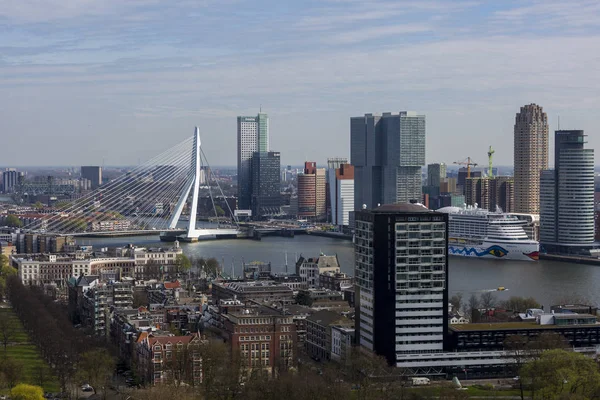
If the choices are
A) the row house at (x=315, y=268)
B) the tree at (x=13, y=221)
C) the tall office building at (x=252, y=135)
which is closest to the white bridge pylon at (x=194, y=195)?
the tree at (x=13, y=221)

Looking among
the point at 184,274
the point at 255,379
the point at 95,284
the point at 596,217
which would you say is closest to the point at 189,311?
the point at 95,284

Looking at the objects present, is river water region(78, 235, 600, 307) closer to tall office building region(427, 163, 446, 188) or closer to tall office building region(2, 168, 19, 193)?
tall office building region(427, 163, 446, 188)

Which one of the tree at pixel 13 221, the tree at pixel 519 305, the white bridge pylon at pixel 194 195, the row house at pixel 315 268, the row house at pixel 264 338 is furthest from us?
the tree at pixel 13 221

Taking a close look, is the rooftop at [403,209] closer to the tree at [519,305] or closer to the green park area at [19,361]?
the tree at [519,305]

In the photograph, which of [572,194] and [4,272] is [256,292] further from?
[572,194]

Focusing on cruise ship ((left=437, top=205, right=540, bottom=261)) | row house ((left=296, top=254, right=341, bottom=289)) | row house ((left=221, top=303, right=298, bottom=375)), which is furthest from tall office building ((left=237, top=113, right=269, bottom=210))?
row house ((left=221, top=303, right=298, bottom=375))

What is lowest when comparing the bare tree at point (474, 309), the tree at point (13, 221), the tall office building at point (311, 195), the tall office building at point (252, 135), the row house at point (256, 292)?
the bare tree at point (474, 309)
